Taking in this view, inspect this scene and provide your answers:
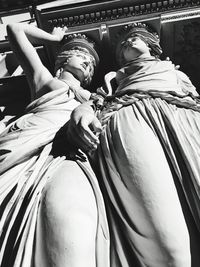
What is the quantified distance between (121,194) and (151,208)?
0.34m

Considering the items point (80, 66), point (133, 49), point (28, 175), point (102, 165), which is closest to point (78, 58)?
point (80, 66)

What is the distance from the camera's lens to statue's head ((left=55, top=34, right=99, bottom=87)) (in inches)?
268

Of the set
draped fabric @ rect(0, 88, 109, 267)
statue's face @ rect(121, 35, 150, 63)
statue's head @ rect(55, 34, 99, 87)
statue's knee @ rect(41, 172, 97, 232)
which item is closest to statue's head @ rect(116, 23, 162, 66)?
statue's face @ rect(121, 35, 150, 63)

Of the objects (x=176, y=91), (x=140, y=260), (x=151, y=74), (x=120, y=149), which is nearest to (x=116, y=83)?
(x=151, y=74)

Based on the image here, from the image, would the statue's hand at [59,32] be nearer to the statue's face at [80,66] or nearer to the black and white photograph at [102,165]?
the black and white photograph at [102,165]

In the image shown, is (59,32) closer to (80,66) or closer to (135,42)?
(80,66)

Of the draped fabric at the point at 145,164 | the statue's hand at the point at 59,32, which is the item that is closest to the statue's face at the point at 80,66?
the statue's hand at the point at 59,32

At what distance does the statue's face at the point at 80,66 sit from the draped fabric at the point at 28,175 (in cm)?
108

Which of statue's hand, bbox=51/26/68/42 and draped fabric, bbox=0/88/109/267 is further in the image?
statue's hand, bbox=51/26/68/42

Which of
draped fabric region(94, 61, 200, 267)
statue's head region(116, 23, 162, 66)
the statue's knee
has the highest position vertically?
the statue's knee

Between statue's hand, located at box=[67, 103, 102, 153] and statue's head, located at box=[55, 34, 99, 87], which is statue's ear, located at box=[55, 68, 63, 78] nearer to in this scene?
statue's head, located at box=[55, 34, 99, 87]

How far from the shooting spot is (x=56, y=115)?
5.40m

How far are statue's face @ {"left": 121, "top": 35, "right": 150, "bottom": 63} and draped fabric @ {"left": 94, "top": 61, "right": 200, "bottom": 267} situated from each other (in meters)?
1.46

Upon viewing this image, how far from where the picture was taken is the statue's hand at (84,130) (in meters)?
4.57
